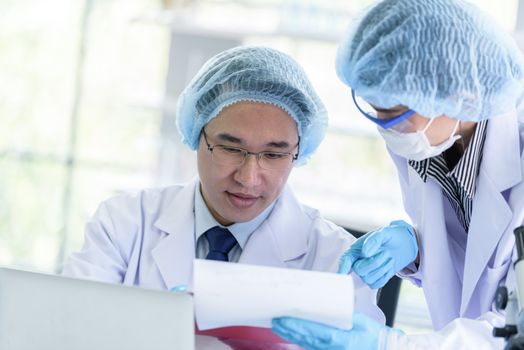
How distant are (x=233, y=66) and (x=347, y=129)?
6.31 ft

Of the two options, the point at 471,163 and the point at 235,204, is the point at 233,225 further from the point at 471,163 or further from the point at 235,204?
the point at 471,163

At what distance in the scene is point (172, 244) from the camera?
187cm

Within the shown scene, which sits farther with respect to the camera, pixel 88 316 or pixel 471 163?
pixel 471 163

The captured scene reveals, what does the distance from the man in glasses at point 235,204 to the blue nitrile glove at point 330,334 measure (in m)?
0.41

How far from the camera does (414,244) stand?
6.02 ft

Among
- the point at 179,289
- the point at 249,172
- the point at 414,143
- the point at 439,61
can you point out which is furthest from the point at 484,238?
the point at 179,289

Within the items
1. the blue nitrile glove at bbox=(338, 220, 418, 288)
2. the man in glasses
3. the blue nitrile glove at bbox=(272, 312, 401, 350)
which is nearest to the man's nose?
the man in glasses

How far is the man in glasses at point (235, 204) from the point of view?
1.82 m

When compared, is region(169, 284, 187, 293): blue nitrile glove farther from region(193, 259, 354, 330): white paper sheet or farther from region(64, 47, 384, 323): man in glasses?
region(64, 47, 384, 323): man in glasses

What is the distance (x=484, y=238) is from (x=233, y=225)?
601 mm

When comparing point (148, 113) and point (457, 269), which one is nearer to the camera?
point (457, 269)

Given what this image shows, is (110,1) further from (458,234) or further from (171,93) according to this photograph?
(458,234)

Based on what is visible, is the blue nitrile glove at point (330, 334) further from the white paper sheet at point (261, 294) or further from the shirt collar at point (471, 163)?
the shirt collar at point (471, 163)

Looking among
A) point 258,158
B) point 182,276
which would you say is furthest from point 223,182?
point 182,276
